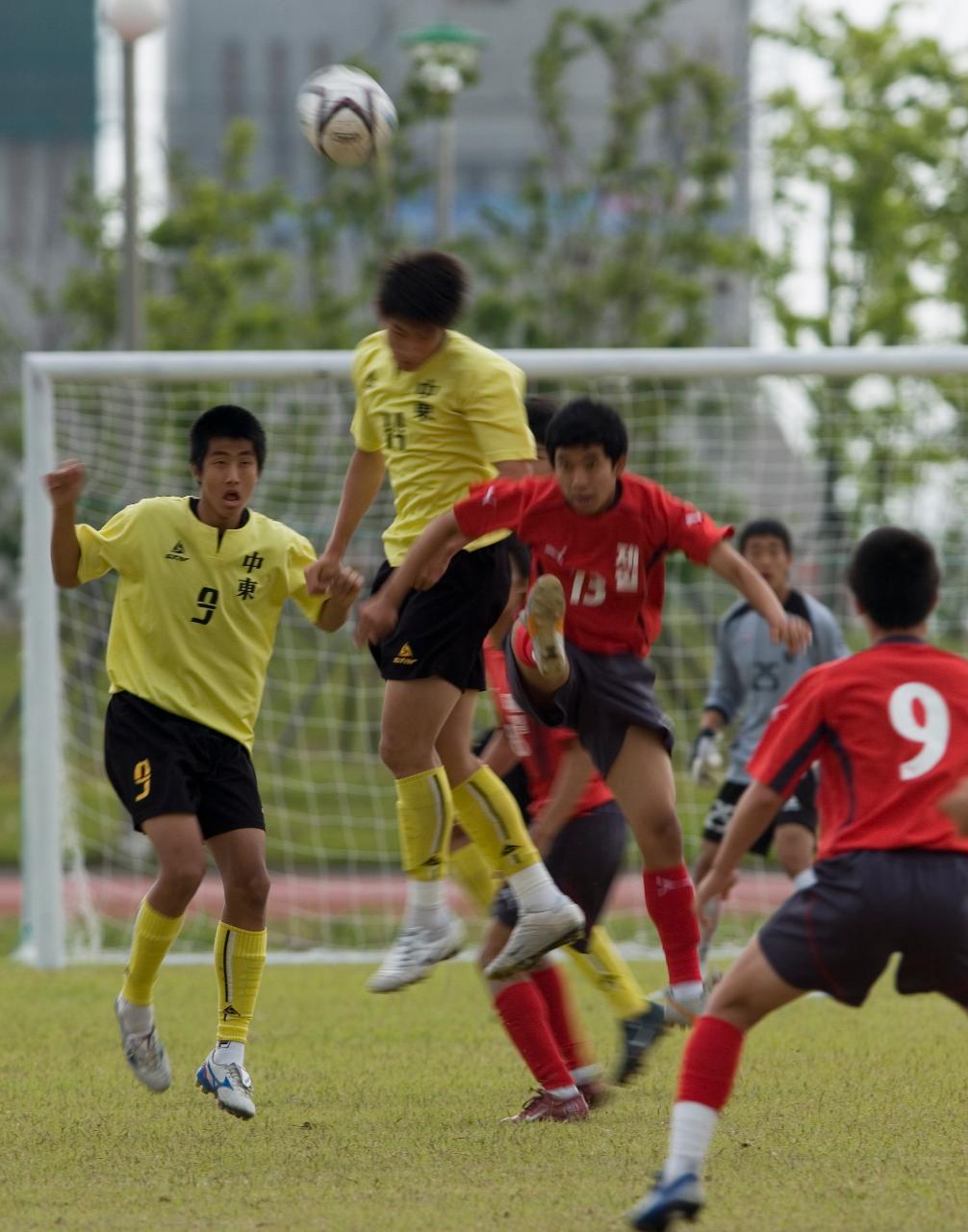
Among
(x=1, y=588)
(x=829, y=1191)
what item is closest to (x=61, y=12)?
(x=1, y=588)

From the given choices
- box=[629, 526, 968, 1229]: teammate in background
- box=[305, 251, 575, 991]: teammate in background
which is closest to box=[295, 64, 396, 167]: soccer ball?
box=[305, 251, 575, 991]: teammate in background

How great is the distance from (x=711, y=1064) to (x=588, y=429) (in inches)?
80.4

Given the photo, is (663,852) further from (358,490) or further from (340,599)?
(358,490)

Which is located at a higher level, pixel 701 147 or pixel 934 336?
pixel 701 147

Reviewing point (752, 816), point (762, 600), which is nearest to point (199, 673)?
point (762, 600)

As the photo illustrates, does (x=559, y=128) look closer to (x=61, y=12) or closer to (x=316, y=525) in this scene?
(x=316, y=525)

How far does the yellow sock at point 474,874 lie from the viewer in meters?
6.85

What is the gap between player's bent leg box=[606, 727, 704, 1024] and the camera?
6035mm

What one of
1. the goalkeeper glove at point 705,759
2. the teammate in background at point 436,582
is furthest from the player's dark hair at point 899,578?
the goalkeeper glove at point 705,759

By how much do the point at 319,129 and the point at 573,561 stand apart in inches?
106

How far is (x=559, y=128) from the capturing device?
69.5 ft

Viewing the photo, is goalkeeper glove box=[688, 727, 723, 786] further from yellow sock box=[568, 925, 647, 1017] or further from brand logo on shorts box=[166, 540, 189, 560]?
brand logo on shorts box=[166, 540, 189, 560]

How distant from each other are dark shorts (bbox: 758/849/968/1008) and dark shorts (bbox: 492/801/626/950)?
2.45 metres

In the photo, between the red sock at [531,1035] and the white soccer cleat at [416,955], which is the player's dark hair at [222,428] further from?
the red sock at [531,1035]
